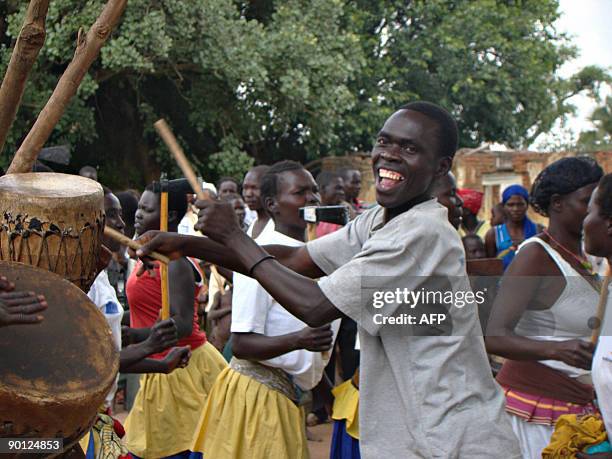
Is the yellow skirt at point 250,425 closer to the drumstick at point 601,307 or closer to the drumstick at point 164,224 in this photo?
the drumstick at point 164,224

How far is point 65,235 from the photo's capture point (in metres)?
2.82

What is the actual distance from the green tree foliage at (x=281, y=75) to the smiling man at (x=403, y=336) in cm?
1002

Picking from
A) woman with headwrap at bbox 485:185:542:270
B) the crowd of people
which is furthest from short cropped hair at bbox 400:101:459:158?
woman with headwrap at bbox 485:185:542:270

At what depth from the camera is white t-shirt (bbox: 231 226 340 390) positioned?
387 cm

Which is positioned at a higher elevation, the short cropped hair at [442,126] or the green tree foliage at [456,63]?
the green tree foliage at [456,63]

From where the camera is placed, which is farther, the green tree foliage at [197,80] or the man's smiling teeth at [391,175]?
the green tree foliage at [197,80]

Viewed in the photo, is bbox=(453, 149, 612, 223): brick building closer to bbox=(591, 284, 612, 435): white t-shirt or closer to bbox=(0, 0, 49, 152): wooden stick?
bbox=(591, 284, 612, 435): white t-shirt

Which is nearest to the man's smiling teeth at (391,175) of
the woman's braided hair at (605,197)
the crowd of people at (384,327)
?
the crowd of people at (384,327)

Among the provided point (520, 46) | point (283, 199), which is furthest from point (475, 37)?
point (283, 199)

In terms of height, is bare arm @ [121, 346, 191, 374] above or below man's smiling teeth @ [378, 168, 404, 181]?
below

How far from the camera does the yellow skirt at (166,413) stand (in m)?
4.50

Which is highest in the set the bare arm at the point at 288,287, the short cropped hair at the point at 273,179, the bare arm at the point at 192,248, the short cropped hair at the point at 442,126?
the short cropped hair at the point at 442,126

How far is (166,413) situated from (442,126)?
2.51m

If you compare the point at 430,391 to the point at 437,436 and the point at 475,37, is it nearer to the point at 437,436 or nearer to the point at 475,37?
the point at 437,436
